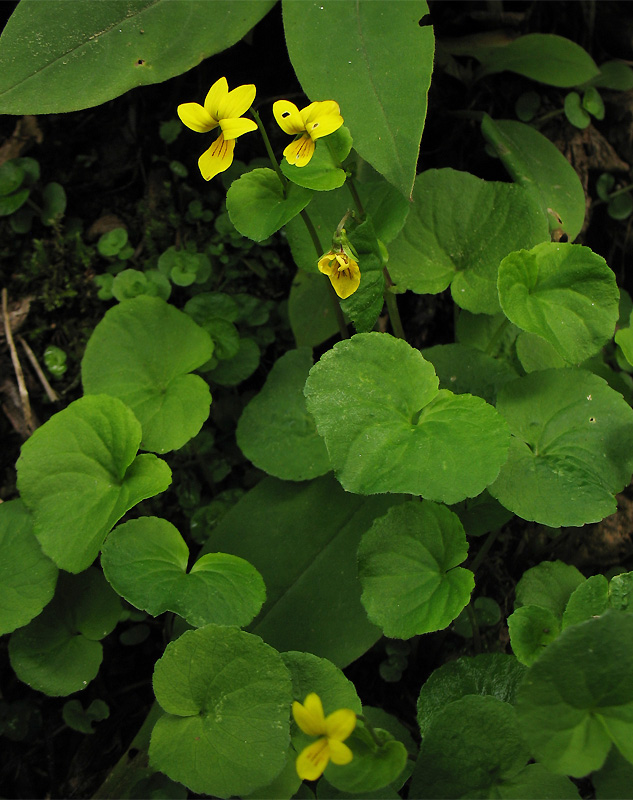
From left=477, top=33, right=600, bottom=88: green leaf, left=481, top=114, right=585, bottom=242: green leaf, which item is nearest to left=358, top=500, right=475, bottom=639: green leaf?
left=481, top=114, right=585, bottom=242: green leaf

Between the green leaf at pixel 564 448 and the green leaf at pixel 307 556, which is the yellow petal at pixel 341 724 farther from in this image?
the green leaf at pixel 564 448

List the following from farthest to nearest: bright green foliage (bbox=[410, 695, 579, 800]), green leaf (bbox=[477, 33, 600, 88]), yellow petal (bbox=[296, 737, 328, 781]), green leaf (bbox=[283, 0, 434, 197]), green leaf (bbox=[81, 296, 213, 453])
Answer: green leaf (bbox=[477, 33, 600, 88]), green leaf (bbox=[81, 296, 213, 453]), green leaf (bbox=[283, 0, 434, 197]), bright green foliage (bbox=[410, 695, 579, 800]), yellow petal (bbox=[296, 737, 328, 781])

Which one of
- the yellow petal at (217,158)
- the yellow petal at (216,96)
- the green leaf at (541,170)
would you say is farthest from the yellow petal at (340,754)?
the green leaf at (541,170)

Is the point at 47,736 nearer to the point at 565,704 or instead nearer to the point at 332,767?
the point at 332,767

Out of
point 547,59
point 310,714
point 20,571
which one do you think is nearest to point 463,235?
point 547,59

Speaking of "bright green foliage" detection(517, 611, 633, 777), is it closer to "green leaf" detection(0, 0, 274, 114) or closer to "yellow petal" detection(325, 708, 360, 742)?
"yellow petal" detection(325, 708, 360, 742)

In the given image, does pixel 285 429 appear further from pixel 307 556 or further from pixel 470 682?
pixel 470 682
